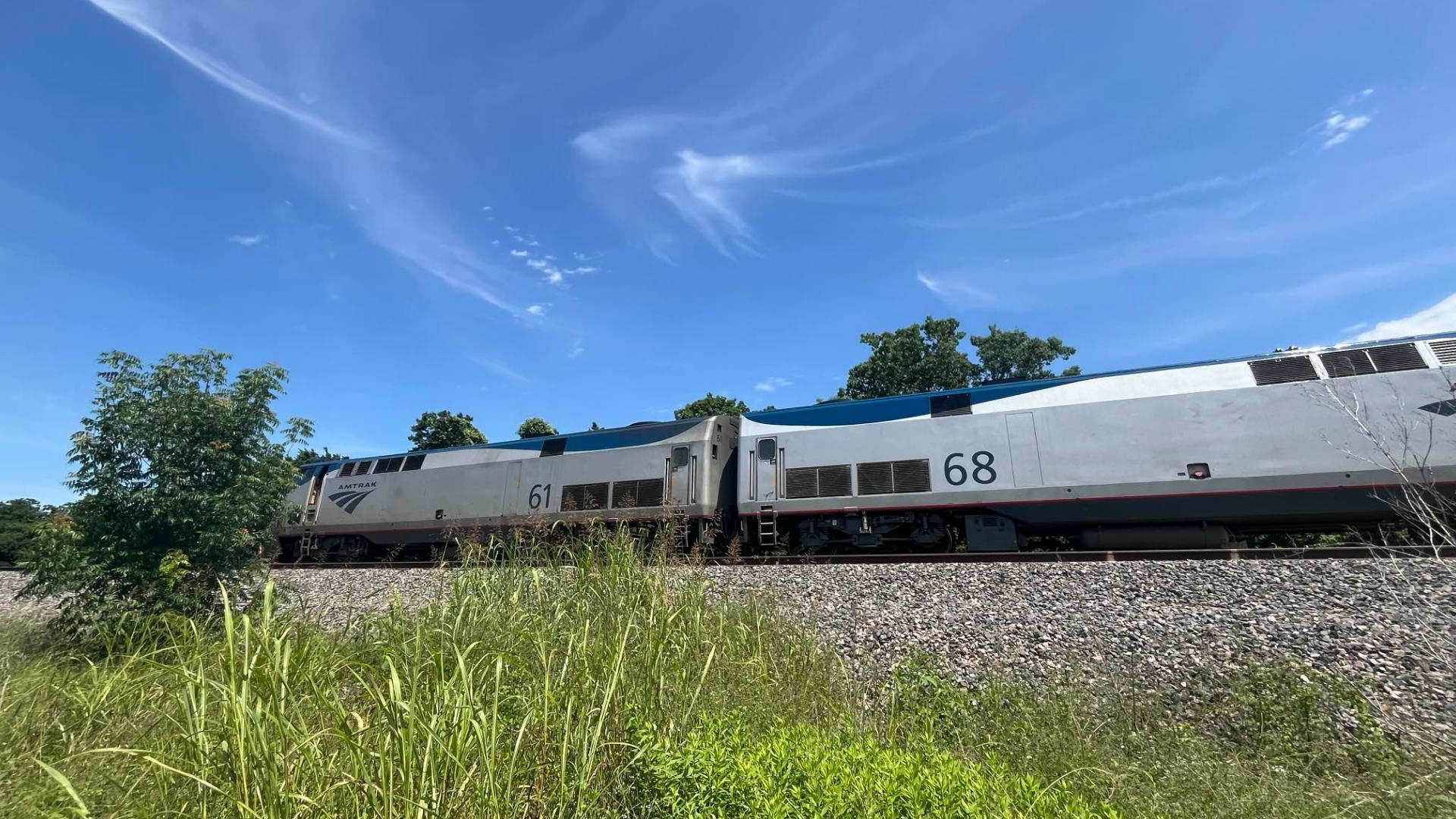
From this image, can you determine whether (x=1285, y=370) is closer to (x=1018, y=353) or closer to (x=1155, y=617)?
(x=1155, y=617)

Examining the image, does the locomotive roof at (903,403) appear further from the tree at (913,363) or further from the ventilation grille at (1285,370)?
the tree at (913,363)

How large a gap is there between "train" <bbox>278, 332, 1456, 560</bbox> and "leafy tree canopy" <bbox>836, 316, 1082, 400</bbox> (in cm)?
1918

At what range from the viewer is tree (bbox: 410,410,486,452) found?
119 feet

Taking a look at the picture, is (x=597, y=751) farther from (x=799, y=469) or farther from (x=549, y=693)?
(x=799, y=469)

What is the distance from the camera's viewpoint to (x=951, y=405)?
11516 mm

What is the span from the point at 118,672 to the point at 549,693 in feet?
10.9

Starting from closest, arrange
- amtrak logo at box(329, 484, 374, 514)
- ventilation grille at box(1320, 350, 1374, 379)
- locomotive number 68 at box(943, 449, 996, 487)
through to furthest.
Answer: ventilation grille at box(1320, 350, 1374, 379), locomotive number 68 at box(943, 449, 996, 487), amtrak logo at box(329, 484, 374, 514)

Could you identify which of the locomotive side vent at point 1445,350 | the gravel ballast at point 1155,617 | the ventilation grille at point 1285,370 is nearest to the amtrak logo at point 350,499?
the gravel ballast at point 1155,617

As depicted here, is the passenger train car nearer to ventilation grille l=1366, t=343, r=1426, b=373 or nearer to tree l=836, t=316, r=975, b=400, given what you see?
ventilation grille l=1366, t=343, r=1426, b=373

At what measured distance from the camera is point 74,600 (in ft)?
24.9

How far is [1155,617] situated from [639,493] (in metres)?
9.53

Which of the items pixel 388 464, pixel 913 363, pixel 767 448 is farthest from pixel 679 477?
pixel 913 363

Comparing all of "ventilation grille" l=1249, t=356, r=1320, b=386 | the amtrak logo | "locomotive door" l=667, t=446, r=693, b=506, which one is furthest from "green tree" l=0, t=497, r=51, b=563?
"ventilation grille" l=1249, t=356, r=1320, b=386

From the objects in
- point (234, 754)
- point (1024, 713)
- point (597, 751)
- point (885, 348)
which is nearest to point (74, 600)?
point (234, 754)
